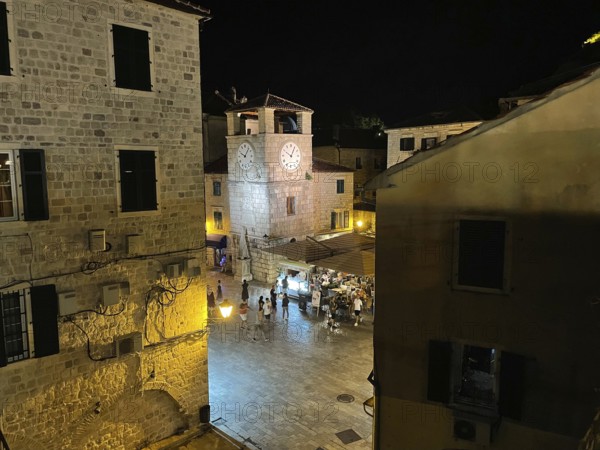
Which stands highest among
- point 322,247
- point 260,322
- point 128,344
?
point 322,247

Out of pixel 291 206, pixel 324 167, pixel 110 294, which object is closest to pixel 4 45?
pixel 110 294

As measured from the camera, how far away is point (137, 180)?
11.7m

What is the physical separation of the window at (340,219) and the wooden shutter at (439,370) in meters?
28.4

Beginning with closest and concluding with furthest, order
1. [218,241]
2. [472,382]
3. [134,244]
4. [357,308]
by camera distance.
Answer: [472,382] < [134,244] < [357,308] < [218,241]

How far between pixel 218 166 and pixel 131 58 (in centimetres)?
2435

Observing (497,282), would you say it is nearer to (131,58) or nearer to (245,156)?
(131,58)

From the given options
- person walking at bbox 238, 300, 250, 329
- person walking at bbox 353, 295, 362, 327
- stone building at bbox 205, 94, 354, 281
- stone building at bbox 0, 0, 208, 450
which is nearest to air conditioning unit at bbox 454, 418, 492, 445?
stone building at bbox 0, 0, 208, 450

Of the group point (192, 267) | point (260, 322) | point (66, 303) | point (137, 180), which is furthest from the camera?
point (260, 322)

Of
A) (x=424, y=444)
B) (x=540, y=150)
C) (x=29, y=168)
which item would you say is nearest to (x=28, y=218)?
(x=29, y=168)

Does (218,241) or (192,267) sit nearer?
(192,267)

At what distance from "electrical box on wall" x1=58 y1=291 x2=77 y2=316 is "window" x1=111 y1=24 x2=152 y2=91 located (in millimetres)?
5151

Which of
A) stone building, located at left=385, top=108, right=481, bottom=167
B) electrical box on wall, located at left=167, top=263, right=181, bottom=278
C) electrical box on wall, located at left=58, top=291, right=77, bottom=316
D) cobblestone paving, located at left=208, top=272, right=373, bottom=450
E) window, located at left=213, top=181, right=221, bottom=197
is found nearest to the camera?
electrical box on wall, located at left=58, top=291, right=77, bottom=316

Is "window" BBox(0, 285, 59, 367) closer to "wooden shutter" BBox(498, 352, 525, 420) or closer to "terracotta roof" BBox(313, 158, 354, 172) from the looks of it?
"wooden shutter" BBox(498, 352, 525, 420)

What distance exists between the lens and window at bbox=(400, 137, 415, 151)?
3581 centimetres
